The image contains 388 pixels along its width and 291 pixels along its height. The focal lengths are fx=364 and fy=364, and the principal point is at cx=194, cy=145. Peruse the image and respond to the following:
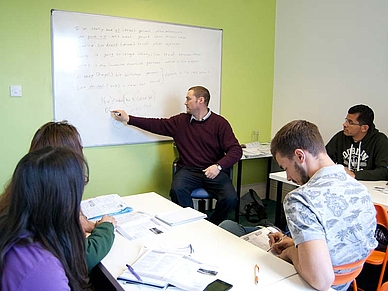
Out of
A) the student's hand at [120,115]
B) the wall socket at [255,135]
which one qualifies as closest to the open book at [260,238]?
the student's hand at [120,115]

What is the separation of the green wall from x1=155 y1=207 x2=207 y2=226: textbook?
1637 mm

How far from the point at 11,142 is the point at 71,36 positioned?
1.02 m

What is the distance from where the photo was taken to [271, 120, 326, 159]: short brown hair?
141 centimetres

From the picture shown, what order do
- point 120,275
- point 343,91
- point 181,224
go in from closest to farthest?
point 120,275 → point 181,224 → point 343,91

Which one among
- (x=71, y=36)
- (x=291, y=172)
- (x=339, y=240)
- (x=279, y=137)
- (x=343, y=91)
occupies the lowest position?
(x=339, y=240)

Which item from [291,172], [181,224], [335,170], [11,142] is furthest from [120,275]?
[11,142]

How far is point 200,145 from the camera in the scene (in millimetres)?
3496

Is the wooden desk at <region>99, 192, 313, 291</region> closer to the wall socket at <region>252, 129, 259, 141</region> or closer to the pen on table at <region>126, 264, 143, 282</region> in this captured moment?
the pen on table at <region>126, 264, 143, 282</region>

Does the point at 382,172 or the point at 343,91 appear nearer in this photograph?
the point at 382,172

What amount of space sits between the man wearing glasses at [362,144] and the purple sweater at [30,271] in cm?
245

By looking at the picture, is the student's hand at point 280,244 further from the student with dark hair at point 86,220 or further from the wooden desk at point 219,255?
the student with dark hair at point 86,220

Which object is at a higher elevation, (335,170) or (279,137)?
(279,137)

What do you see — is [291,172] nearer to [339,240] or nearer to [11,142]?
[339,240]

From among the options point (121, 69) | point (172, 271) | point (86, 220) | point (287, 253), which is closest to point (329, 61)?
point (121, 69)
